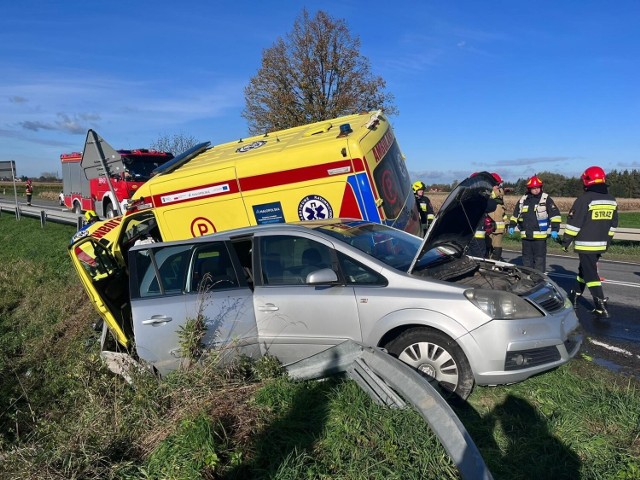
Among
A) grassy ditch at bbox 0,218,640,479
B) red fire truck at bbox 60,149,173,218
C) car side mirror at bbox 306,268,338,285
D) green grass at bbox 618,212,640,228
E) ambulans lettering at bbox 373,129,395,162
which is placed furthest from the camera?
green grass at bbox 618,212,640,228

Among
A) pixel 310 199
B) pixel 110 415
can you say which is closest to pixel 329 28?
pixel 310 199

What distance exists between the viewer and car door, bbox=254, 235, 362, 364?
13.5 feet

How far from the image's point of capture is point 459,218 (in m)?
4.73

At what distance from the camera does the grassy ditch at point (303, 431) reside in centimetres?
Answer: 291

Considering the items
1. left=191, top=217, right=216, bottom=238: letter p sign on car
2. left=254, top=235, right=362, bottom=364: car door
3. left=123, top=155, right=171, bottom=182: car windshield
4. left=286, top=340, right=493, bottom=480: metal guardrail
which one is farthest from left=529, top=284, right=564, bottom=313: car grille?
left=123, top=155, right=171, bottom=182: car windshield

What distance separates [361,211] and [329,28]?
1465 cm

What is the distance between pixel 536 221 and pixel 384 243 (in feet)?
14.9

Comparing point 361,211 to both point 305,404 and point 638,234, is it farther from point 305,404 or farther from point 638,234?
point 638,234

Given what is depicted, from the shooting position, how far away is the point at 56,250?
45.1 ft

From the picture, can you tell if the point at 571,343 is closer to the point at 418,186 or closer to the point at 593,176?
the point at 593,176

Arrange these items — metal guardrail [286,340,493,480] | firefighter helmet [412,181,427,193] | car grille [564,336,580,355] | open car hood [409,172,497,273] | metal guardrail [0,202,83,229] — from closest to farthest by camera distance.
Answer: metal guardrail [286,340,493,480] → car grille [564,336,580,355] → open car hood [409,172,497,273] → firefighter helmet [412,181,427,193] → metal guardrail [0,202,83,229]

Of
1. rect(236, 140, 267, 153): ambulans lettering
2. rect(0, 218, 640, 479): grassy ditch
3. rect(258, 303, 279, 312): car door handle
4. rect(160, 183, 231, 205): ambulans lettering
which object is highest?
rect(236, 140, 267, 153): ambulans lettering

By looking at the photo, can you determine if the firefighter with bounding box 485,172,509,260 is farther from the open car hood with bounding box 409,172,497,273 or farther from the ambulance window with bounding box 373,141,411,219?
the open car hood with bounding box 409,172,497,273

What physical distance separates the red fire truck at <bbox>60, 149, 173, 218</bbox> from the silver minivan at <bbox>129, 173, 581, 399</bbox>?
24.9ft
